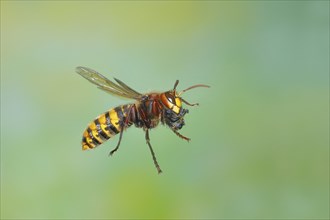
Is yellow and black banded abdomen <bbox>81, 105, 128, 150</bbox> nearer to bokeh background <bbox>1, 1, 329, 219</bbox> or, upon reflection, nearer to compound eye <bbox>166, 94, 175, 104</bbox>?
compound eye <bbox>166, 94, 175, 104</bbox>

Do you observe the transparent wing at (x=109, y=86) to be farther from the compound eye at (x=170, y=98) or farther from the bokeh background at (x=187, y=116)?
the bokeh background at (x=187, y=116)

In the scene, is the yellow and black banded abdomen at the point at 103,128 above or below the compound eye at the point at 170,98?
below

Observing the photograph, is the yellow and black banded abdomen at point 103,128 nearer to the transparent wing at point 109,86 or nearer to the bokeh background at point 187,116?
the transparent wing at point 109,86

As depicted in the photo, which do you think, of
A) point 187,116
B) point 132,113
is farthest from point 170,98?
point 187,116

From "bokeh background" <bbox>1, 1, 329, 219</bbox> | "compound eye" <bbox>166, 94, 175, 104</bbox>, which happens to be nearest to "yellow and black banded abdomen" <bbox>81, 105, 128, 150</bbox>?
"compound eye" <bbox>166, 94, 175, 104</bbox>

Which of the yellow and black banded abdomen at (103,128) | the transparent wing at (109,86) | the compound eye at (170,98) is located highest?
the transparent wing at (109,86)

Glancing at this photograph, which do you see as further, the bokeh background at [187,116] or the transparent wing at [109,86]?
the bokeh background at [187,116]

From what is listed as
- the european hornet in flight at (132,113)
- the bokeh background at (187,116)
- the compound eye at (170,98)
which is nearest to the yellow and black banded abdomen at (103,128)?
the european hornet in flight at (132,113)
